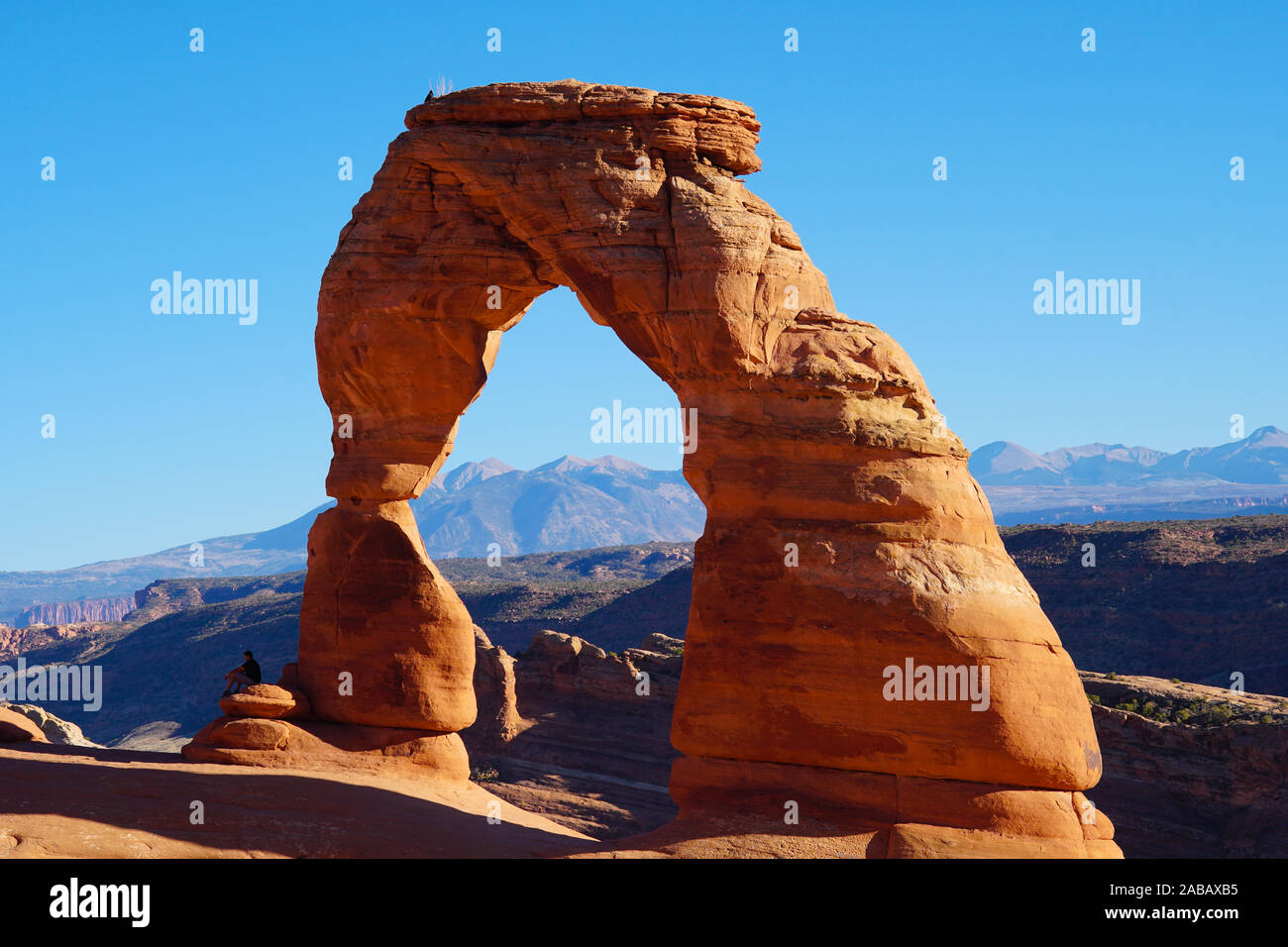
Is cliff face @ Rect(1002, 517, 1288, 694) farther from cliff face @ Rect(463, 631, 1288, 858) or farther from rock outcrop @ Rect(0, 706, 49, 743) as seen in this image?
rock outcrop @ Rect(0, 706, 49, 743)

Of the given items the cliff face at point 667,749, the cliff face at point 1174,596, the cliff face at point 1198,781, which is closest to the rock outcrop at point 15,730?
the cliff face at point 667,749

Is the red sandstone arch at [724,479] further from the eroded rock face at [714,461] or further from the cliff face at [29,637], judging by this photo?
the cliff face at [29,637]

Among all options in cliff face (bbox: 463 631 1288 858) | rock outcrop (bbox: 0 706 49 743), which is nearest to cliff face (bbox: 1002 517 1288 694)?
cliff face (bbox: 463 631 1288 858)

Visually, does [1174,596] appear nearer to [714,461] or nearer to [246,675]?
[246,675]

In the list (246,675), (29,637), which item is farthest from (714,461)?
(29,637)
